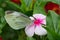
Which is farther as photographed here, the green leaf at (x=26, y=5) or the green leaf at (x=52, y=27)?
the green leaf at (x=26, y=5)

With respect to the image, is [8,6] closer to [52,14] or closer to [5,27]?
[5,27]

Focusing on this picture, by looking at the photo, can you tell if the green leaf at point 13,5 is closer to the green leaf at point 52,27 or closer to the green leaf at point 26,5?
the green leaf at point 26,5

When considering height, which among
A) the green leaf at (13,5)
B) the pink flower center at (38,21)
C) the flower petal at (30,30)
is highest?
the green leaf at (13,5)

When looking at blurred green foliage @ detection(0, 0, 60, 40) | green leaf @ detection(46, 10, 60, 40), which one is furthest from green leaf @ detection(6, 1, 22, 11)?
green leaf @ detection(46, 10, 60, 40)

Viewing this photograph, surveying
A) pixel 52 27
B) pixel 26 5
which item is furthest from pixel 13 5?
pixel 52 27

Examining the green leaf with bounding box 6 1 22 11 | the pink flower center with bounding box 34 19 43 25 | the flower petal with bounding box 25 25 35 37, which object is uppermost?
the green leaf with bounding box 6 1 22 11

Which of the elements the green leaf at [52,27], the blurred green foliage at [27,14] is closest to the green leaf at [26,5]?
the blurred green foliage at [27,14]

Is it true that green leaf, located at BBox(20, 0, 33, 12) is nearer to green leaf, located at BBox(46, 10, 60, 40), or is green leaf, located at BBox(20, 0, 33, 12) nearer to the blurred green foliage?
the blurred green foliage
